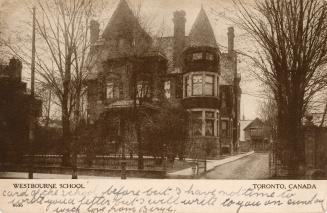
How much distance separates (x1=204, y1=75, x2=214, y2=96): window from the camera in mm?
6806

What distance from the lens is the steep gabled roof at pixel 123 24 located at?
5723mm

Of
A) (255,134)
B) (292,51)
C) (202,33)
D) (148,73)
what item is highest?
(202,33)

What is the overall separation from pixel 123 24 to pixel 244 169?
270 centimetres

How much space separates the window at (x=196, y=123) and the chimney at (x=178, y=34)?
2.75ft

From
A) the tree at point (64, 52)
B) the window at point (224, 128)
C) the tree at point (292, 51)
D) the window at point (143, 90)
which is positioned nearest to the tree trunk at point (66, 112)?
the tree at point (64, 52)

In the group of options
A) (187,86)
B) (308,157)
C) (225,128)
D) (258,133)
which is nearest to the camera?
(308,157)

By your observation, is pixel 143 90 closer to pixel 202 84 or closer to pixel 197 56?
pixel 202 84

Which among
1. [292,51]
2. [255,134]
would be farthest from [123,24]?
[255,134]

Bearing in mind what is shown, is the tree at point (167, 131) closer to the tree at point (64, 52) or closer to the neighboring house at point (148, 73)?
the neighboring house at point (148, 73)

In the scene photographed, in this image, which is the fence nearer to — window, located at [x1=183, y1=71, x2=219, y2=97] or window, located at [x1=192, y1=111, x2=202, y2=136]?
window, located at [x1=192, y1=111, x2=202, y2=136]

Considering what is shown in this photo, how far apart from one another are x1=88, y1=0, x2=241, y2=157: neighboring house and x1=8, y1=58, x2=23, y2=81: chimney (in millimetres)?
1030

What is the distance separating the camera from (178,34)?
19.9 feet

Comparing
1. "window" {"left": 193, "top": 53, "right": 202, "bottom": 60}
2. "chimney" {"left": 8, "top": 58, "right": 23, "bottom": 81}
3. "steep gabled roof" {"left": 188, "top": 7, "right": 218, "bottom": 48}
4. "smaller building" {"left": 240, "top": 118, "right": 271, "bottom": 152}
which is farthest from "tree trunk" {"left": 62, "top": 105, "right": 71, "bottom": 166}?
"smaller building" {"left": 240, "top": 118, "right": 271, "bottom": 152}

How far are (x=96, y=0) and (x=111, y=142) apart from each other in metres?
2.15
